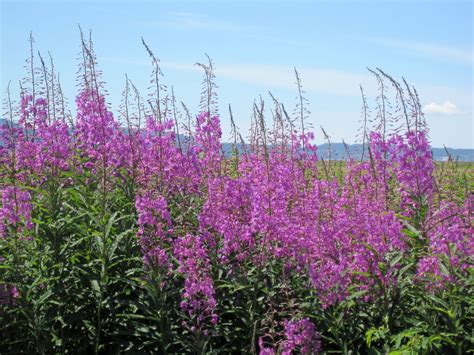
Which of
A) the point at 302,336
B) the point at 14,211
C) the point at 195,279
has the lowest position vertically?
the point at 302,336

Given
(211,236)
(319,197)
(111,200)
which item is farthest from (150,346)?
(319,197)

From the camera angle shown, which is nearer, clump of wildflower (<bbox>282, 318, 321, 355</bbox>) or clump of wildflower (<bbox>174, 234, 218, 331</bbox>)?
clump of wildflower (<bbox>282, 318, 321, 355</bbox>)

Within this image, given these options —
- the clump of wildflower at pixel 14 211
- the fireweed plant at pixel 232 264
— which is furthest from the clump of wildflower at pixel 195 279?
the clump of wildflower at pixel 14 211

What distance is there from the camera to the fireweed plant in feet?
17.5

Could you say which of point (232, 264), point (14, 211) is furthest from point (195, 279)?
point (14, 211)

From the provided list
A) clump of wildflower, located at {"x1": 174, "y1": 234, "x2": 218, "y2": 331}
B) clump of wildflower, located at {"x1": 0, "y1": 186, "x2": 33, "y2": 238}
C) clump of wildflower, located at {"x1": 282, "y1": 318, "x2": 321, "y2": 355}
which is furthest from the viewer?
clump of wildflower, located at {"x1": 0, "y1": 186, "x2": 33, "y2": 238}

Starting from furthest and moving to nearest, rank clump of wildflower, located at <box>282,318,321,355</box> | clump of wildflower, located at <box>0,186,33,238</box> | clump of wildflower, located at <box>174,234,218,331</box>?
clump of wildflower, located at <box>0,186,33,238</box> → clump of wildflower, located at <box>174,234,218,331</box> → clump of wildflower, located at <box>282,318,321,355</box>

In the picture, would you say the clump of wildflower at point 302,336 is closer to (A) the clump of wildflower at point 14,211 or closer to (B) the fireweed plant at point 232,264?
(B) the fireweed plant at point 232,264

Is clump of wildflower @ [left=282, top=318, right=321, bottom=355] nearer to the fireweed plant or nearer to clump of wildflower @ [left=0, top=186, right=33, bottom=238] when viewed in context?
the fireweed plant

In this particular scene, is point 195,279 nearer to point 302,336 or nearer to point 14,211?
point 302,336

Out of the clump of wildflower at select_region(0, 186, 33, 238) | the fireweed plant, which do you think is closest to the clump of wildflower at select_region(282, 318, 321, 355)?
the fireweed plant

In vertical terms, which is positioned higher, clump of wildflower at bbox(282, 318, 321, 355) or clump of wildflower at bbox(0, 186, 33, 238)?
clump of wildflower at bbox(0, 186, 33, 238)

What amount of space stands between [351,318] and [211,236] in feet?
5.36

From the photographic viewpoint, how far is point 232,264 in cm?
602
